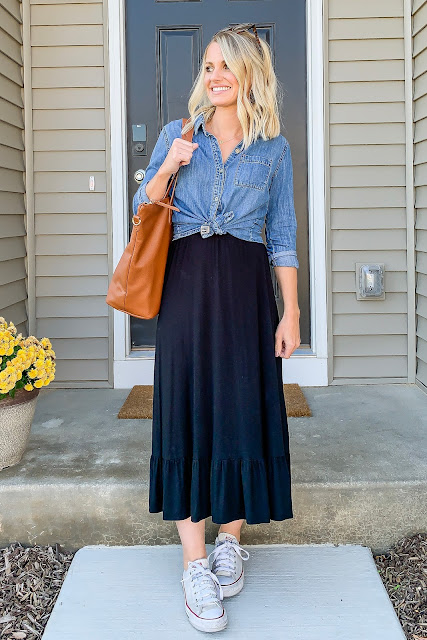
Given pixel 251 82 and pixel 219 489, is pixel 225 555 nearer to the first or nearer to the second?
pixel 219 489

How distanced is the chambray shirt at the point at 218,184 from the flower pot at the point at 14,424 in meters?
0.93

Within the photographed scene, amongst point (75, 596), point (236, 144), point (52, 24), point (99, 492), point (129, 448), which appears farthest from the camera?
point (52, 24)

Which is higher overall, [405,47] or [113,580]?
[405,47]

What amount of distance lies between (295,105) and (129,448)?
6.30ft

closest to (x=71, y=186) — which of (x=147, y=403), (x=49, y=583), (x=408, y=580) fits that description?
(x=147, y=403)

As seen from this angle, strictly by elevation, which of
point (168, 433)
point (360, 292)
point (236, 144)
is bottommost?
point (168, 433)

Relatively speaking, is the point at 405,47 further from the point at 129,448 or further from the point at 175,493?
the point at 175,493

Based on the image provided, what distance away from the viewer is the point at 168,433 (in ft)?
5.77

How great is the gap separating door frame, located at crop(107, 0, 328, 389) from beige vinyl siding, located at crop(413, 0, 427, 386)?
0.44m

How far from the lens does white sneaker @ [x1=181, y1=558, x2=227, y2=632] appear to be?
1.70 m

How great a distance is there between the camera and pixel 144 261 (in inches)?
67.1

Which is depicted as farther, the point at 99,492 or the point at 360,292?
the point at 360,292

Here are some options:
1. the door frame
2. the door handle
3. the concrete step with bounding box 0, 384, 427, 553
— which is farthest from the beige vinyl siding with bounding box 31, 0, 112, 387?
the concrete step with bounding box 0, 384, 427, 553

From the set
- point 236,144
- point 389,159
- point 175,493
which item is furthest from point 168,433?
point 389,159
